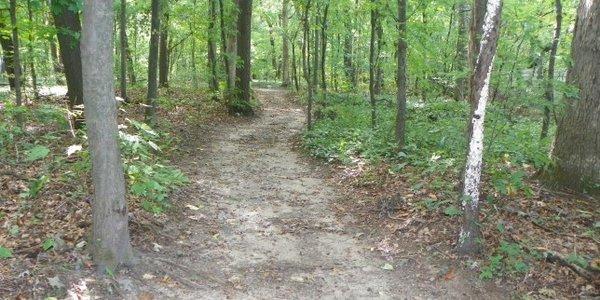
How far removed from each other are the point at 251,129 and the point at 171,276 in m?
10.2

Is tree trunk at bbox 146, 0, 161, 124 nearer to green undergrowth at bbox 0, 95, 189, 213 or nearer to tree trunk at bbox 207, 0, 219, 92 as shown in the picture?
green undergrowth at bbox 0, 95, 189, 213

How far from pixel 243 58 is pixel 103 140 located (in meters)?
12.6

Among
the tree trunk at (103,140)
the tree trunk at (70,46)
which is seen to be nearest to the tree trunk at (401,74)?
the tree trunk at (103,140)

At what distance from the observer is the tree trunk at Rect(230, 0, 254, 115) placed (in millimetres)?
16359

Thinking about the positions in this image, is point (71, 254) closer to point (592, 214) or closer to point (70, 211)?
point (70, 211)

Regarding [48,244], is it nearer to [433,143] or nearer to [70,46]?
[70,46]

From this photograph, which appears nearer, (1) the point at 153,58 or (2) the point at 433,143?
(2) the point at 433,143

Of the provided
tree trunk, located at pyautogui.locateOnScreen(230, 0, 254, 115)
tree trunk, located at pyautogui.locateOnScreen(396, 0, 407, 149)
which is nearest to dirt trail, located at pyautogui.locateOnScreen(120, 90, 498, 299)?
tree trunk, located at pyautogui.locateOnScreen(396, 0, 407, 149)

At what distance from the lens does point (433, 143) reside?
9.73 m

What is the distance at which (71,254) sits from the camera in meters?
4.90

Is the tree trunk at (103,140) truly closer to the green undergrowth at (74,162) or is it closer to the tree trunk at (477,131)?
the green undergrowth at (74,162)

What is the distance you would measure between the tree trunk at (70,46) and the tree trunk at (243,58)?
742 centimetres

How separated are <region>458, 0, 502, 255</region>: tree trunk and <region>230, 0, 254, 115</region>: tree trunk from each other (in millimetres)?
12293

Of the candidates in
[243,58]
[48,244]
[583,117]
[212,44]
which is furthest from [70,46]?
[212,44]
